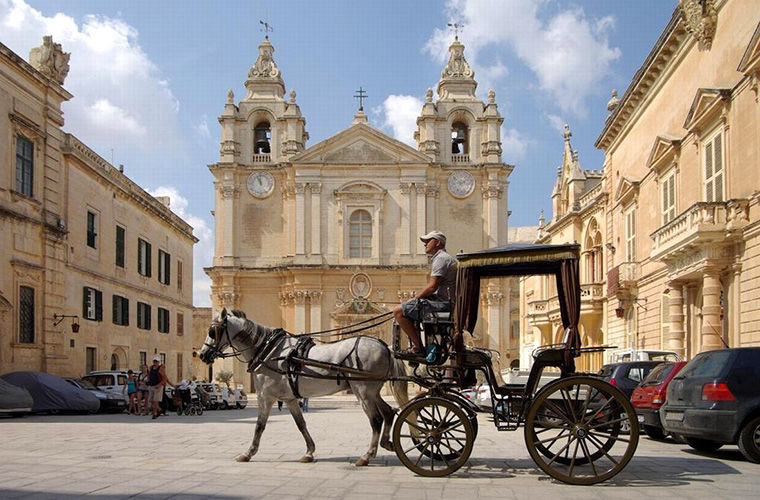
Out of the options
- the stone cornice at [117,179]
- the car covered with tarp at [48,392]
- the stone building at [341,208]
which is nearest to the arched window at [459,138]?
the stone building at [341,208]

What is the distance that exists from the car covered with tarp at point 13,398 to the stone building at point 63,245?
2866 mm

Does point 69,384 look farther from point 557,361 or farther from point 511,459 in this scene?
point 557,361

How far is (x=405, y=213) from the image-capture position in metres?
46.6

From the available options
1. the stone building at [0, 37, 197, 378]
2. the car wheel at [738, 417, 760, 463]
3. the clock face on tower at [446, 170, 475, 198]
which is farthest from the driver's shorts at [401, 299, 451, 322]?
the clock face on tower at [446, 170, 475, 198]

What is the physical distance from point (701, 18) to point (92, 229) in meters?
20.9

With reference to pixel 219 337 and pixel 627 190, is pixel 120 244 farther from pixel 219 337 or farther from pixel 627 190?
pixel 219 337

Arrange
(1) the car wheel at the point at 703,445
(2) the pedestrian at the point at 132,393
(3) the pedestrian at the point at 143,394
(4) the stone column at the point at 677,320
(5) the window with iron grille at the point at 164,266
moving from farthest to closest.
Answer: (5) the window with iron grille at the point at 164,266 < (2) the pedestrian at the point at 132,393 < (3) the pedestrian at the point at 143,394 < (4) the stone column at the point at 677,320 < (1) the car wheel at the point at 703,445

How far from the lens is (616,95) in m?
32.4

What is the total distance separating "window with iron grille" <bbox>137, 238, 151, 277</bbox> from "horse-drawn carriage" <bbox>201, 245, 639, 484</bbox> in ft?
83.3

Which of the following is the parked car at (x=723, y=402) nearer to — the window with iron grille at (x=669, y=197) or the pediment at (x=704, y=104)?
the pediment at (x=704, y=104)

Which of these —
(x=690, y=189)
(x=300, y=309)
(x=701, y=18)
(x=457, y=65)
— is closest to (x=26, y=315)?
(x=690, y=189)

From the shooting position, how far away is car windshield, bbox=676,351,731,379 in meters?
10.2

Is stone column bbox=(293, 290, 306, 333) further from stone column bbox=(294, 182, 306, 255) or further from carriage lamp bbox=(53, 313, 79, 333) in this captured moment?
carriage lamp bbox=(53, 313, 79, 333)

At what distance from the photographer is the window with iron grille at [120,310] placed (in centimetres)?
3075
